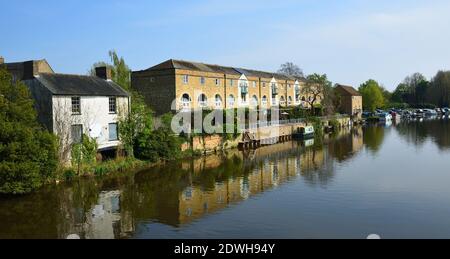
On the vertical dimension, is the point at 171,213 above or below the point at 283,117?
below

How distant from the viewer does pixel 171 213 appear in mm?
20047

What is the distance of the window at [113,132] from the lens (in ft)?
106

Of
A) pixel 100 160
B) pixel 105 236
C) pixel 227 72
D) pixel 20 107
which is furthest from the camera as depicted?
pixel 227 72

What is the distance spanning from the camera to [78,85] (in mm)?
30969

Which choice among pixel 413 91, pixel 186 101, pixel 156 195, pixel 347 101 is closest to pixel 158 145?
pixel 156 195

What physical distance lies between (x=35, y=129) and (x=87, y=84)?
8085mm

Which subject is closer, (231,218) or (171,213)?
(231,218)

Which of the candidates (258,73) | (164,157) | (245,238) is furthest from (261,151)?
(245,238)

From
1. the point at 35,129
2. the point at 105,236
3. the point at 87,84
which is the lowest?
the point at 105,236

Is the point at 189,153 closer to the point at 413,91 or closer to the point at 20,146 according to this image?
the point at 20,146

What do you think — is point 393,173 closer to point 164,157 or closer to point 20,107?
point 164,157

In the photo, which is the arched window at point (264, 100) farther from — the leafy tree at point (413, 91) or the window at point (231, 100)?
the leafy tree at point (413, 91)

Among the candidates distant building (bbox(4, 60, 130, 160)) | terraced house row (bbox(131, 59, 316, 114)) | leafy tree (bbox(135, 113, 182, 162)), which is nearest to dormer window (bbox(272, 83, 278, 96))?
terraced house row (bbox(131, 59, 316, 114))

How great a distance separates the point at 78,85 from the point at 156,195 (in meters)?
11.7
